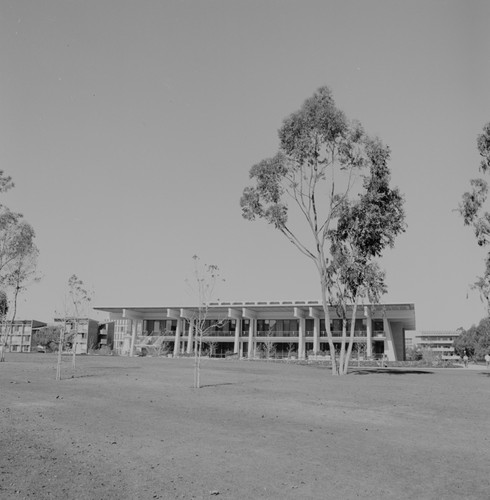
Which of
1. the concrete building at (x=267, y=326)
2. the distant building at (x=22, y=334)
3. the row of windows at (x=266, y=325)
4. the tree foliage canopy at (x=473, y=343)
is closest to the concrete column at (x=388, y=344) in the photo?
the concrete building at (x=267, y=326)

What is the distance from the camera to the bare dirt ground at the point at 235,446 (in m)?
8.31

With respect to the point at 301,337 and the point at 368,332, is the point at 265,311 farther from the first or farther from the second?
the point at 368,332

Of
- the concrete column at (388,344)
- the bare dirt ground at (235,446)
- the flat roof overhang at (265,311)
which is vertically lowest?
the bare dirt ground at (235,446)

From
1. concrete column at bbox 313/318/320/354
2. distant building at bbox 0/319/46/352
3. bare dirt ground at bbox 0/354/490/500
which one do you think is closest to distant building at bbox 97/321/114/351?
distant building at bbox 0/319/46/352

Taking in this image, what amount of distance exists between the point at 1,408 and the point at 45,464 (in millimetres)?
6114

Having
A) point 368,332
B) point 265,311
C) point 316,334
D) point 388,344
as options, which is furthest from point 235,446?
point 265,311

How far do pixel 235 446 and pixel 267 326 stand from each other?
75.2 m

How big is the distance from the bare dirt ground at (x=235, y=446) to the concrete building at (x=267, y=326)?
57.5 m

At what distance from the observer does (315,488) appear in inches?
331

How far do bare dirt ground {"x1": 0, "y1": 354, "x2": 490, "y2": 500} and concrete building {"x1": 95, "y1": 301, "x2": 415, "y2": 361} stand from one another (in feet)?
189

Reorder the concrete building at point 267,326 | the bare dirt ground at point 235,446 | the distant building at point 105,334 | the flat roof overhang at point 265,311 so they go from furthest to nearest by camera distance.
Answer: the distant building at point 105,334, the concrete building at point 267,326, the flat roof overhang at point 265,311, the bare dirt ground at point 235,446

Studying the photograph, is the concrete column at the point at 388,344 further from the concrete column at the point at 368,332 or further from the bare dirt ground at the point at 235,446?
the bare dirt ground at the point at 235,446

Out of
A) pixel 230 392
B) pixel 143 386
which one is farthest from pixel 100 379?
pixel 230 392

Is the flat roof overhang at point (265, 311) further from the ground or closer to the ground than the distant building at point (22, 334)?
further from the ground
